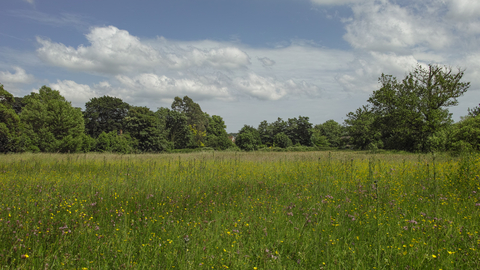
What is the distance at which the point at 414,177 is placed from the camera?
7.33 metres

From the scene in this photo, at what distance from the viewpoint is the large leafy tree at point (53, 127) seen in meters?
29.3

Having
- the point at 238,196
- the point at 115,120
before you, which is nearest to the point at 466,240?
the point at 238,196

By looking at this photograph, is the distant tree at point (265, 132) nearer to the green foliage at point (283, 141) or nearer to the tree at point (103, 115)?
the green foliage at point (283, 141)

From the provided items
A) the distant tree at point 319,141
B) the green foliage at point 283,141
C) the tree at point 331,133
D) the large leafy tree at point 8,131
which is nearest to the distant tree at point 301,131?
the distant tree at point 319,141

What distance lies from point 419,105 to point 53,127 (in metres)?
44.1

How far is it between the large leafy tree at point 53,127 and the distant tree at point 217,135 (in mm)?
26004

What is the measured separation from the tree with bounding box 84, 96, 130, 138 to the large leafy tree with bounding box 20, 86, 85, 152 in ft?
72.4

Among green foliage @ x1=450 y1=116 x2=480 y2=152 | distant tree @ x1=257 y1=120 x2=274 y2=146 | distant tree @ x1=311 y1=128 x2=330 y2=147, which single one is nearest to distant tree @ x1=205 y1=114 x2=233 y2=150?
distant tree @ x1=257 y1=120 x2=274 y2=146

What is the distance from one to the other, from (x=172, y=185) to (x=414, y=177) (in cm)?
717

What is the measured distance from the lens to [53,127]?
30.3m

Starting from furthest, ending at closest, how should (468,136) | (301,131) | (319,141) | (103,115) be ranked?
(301,131) → (319,141) → (103,115) → (468,136)

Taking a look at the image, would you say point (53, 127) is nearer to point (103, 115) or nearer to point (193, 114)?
point (103, 115)

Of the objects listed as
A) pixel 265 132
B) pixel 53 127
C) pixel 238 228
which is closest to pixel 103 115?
pixel 53 127

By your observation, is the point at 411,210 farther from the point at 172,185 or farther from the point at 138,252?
the point at 172,185
